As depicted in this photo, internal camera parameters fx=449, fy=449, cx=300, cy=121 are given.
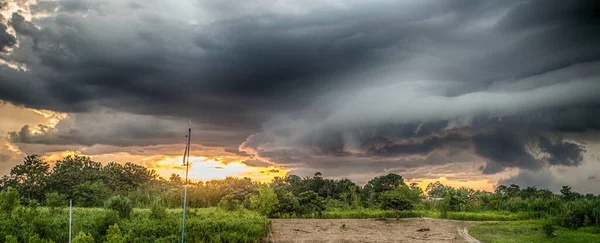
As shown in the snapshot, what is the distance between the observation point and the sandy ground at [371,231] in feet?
73.3

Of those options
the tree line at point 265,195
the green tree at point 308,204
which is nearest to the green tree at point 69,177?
the tree line at point 265,195

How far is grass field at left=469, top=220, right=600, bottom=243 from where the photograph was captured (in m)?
20.2

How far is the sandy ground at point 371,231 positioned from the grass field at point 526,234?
35.4 inches

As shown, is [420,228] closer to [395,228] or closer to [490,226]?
[395,228]

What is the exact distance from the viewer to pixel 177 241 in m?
17.8

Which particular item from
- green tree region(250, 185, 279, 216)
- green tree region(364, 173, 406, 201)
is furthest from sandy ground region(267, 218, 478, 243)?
green tree region(364, 173, 406, 201)

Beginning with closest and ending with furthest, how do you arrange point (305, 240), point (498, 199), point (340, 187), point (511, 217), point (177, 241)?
point (177, 241) < point (305, 240) < point (511, 217) < point (498, 199) < point (340, 187)

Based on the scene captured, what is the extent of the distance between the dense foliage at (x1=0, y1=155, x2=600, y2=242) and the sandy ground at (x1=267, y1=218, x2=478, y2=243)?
165 centimetres

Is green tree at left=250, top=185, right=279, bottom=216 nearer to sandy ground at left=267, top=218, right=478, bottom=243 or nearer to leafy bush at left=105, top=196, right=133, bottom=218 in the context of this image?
sandy ground at left=267, top=218, right=478, bottom=243

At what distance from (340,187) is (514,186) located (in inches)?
851

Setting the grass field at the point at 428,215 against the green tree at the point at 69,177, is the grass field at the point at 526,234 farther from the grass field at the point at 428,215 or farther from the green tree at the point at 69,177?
the green tree at the point at 69,177

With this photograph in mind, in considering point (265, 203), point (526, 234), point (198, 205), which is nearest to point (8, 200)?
point (265, 203)

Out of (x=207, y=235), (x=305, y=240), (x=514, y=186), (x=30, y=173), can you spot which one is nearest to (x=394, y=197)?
(x=305, y=240)

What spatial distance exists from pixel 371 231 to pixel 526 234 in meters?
7.95
